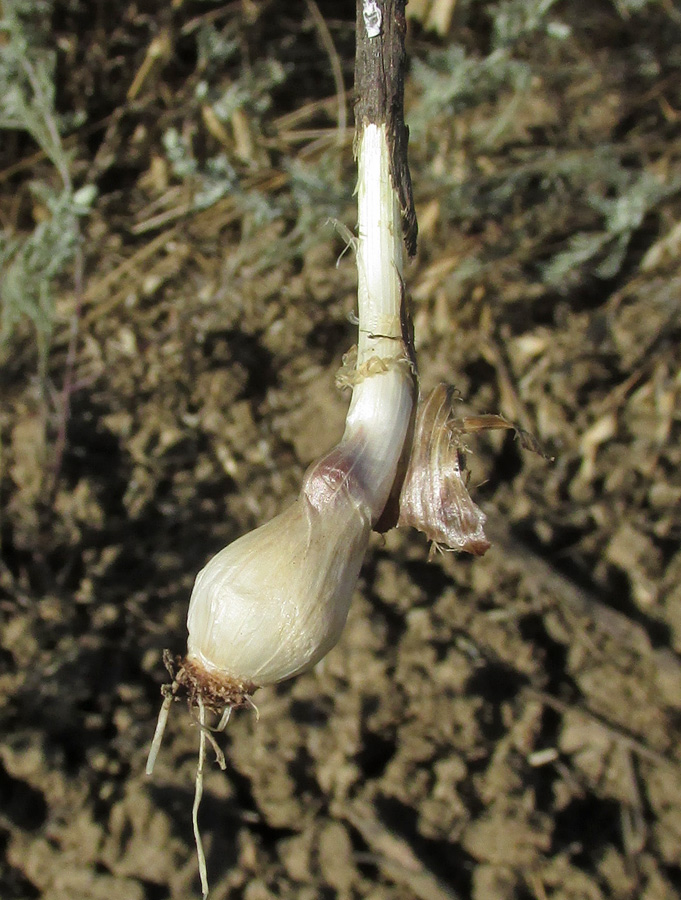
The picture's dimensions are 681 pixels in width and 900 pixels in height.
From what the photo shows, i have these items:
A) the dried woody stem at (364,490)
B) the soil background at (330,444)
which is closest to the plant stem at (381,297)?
the dried woody stem at (364,490)

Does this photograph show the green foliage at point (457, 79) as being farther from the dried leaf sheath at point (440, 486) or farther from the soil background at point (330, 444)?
the dried leaf sheath at point (440, 486)

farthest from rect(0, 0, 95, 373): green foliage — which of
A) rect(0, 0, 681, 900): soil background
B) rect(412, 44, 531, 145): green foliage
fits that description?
rect(412, 44, 531, 145): green foliage

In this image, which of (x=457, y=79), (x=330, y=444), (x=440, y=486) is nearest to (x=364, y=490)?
(x=440, y=486)

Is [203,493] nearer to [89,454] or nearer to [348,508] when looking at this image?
[89,454]

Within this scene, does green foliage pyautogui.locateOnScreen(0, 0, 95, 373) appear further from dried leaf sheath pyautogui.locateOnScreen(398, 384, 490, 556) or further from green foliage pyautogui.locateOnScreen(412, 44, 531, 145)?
dried leaf sheath pyautogui.locateOnScreen(398, 384, 490, 556)

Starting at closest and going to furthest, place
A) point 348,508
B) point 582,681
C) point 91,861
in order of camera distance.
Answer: point 348,508 → point 91,861 → point 582,681

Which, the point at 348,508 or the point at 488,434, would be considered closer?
the point at 348,508

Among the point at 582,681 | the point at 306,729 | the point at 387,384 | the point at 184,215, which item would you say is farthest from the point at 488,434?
the point at 387,384

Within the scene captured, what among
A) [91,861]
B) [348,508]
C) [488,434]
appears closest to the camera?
[348,508]
